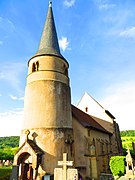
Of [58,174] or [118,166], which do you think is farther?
[118,166]

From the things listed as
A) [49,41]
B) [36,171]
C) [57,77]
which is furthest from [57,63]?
[36,171]

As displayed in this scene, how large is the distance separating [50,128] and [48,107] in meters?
2.07

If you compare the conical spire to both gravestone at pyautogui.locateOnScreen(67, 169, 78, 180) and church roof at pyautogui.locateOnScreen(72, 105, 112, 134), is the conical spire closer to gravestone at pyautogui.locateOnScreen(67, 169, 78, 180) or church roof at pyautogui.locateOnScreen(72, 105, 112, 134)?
church roof at pyautogui.locateOnScreen(72, 105, 112, 134)

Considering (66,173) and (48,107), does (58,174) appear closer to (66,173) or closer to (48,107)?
(66,173)

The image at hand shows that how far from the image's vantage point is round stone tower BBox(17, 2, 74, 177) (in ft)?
52.1

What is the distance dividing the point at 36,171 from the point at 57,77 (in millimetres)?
9411

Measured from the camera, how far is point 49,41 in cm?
2117

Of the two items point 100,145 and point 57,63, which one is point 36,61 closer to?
point 57,63

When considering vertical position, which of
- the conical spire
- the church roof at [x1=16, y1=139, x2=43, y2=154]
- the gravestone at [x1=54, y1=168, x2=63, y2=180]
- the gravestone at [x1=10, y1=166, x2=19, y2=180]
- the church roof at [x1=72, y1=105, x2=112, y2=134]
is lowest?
the gravestone at [x1=10, y1=166, x2=19, y2=180]

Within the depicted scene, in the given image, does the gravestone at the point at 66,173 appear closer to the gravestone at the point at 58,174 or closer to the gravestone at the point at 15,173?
the gravestone at the point at 58,174

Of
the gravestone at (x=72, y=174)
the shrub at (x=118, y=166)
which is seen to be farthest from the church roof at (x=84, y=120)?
the gravestone at (x=72, y=174)

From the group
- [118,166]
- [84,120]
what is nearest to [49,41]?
[84,120]

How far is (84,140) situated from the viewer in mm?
19594

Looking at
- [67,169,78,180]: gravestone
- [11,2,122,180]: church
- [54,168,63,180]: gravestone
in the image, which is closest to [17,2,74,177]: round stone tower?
[11,2,122,180]: church
